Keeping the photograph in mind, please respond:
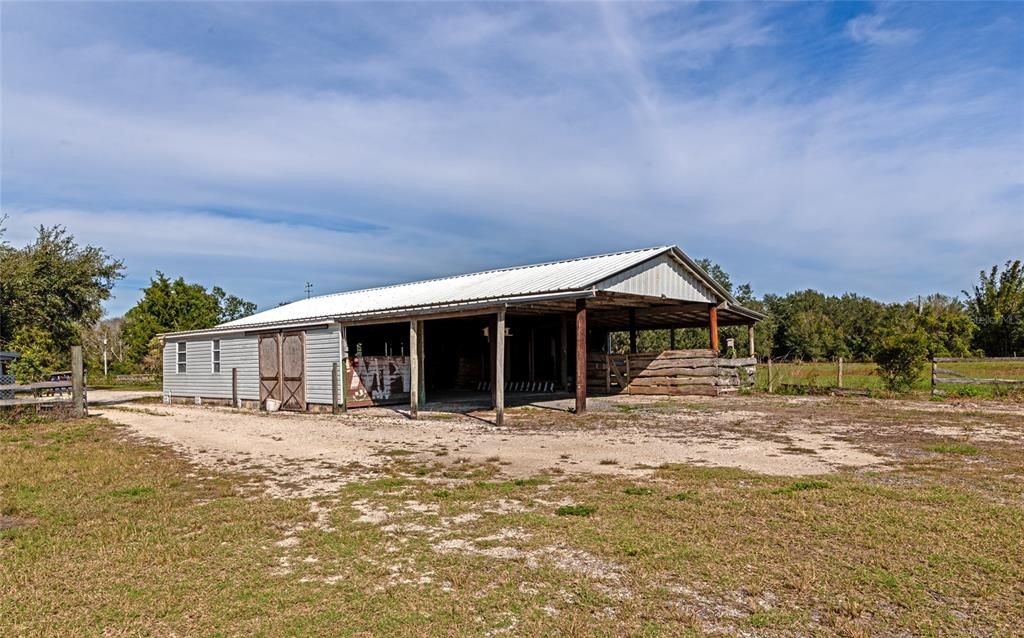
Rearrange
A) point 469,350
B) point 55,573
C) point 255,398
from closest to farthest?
point 55,573, point 255,398, point 469,350

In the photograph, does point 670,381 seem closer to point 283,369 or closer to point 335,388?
point 335,388

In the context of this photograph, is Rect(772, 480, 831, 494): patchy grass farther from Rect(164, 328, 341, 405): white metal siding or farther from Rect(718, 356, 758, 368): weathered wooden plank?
Rect(164, 328, 341, 405): white metal siding

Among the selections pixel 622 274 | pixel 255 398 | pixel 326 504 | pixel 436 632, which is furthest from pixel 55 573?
pixel 255 398

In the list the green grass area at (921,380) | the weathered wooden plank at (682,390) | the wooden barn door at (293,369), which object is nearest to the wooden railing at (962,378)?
the green grass area at (921,380)

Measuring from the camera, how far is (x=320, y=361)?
18.4 metres

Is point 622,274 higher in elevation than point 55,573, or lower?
higher

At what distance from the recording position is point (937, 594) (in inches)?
161

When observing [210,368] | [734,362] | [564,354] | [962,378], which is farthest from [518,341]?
[962,378]

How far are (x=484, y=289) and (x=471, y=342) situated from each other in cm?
881

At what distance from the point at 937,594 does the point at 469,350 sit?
2342 centimetres

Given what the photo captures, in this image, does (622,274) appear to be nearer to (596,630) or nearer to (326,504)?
(326,504)

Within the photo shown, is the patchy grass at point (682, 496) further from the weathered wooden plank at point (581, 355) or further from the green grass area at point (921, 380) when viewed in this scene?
the green grass area at point (921, 380)

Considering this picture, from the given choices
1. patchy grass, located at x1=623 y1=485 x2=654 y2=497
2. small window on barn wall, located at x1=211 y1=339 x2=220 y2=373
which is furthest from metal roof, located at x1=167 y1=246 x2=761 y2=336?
patchy grass, located at x1=623 y1=485 x2=654 y2=497

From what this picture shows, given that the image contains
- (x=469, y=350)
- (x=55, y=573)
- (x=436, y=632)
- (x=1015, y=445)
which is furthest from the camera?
(x=469, y=350)
